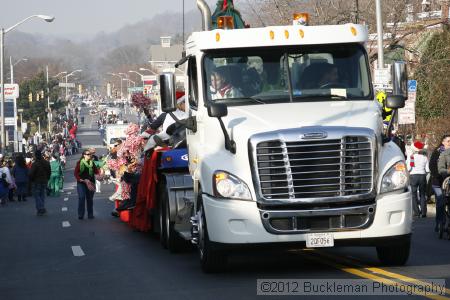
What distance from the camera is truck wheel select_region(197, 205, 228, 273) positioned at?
13.3 m

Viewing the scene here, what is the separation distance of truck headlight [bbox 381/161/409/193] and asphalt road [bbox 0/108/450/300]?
100 cm

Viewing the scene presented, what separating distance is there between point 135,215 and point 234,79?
7.57 m

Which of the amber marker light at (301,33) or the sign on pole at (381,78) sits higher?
the sign on pole at (381,78)

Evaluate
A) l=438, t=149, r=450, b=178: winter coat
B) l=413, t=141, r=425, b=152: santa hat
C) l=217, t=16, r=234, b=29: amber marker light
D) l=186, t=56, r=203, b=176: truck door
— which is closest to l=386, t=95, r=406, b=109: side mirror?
l=217, t=16, r=234, b=29: amber marker light

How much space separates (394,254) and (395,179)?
1.12 meters

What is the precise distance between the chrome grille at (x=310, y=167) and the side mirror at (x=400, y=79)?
1.16m

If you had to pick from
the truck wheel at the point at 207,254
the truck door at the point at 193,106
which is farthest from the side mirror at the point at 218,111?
the truck wheel at the point at 207,254

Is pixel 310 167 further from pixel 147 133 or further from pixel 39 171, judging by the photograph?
pixel 39 171

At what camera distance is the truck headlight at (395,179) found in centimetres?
1303

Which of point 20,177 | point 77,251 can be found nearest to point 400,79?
point 77,251

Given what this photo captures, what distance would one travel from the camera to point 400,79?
13773mm

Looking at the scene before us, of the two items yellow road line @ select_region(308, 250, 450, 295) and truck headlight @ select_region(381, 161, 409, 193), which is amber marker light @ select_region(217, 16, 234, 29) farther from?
yellow road line @ select_region(308, 250, 450, 295)

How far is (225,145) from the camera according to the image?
1331cm

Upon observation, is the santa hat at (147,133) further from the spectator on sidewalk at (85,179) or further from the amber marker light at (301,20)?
the amber marker light at (301,20)
